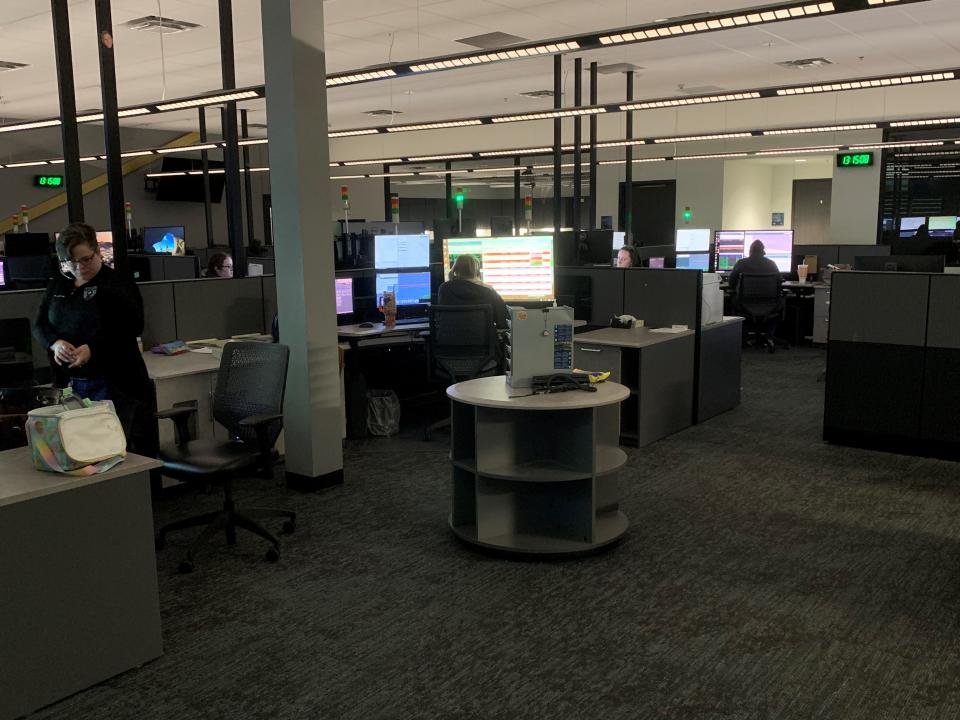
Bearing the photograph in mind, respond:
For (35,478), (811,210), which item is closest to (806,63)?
(811,210)

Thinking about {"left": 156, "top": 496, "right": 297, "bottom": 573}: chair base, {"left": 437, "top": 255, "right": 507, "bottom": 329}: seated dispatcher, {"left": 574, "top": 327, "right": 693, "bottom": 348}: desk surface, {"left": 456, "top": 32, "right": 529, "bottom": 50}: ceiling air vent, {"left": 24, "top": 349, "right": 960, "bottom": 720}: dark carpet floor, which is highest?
{"left": 456, "top": 32, "right": 529, "bottom": 50}: ceiling air vent

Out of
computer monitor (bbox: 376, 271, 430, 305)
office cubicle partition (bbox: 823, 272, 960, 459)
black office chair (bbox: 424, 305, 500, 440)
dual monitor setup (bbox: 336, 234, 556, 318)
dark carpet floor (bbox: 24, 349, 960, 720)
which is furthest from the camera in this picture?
computer monitor (bbox: 376, 271, 430, 305)

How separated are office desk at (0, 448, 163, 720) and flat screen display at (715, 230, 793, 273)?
28.2ft

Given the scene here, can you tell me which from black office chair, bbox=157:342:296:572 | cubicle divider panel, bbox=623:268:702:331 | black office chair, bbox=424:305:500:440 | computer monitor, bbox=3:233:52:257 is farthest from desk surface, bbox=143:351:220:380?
computer monitor, bbox=3:233:52:257

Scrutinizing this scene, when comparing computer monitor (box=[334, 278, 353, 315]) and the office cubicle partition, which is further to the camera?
computer monitor (box=[334, 278, 353, 315])

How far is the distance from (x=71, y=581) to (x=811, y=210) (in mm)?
16179

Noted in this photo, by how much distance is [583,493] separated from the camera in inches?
143

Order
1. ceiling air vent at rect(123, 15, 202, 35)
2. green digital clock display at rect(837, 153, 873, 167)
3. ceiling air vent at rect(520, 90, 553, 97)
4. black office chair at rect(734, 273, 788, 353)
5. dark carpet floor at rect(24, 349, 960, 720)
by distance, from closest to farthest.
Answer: dark carpet floor at rect(24, 349, 960, 720)
ceiling air vent at rect(123, 15, 202, 35)
black office chair at rect(734, 273, 788, 353)
ceiling air vent at rect(520, 90, 553, 97)
green digital clock display at rect(837, 153, 873, 167)

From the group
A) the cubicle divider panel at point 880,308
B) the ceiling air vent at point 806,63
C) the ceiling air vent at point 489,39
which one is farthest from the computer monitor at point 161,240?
the cubicle divider panel at point 880,308

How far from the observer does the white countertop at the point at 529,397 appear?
340cm

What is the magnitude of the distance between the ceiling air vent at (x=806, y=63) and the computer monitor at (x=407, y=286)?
535 cm

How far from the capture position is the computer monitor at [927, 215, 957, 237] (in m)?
12.1

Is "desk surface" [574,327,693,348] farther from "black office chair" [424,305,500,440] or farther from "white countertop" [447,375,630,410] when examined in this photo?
"white countertop" [447,375,630,410]

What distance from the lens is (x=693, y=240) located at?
11.5m
